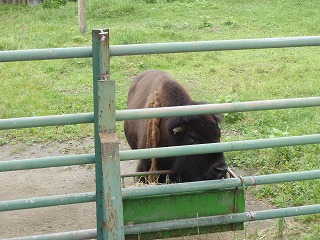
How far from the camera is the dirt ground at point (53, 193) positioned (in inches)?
237

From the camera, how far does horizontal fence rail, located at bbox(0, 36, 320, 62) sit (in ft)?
12.2

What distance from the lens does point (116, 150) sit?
12.1 ft

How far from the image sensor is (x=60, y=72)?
12.4 meters

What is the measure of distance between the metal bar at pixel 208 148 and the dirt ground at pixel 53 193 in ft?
3.59

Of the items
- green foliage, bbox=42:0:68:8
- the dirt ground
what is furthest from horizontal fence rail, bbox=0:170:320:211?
green foliage, bbox=42:0:68:8

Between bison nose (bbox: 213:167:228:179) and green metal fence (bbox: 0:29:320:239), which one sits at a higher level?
green metal fence (bbox: 0:29:320:239)

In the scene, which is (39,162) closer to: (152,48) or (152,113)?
(152,113)

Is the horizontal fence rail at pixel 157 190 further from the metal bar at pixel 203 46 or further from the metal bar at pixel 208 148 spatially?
the metal bar at pixel 203 46

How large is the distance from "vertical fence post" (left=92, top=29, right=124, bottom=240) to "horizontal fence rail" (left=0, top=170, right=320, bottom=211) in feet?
0.83

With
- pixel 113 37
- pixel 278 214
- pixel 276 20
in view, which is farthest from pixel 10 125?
pixel 276 20

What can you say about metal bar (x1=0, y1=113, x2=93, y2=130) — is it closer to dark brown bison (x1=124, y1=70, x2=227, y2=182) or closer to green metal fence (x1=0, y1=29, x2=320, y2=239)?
green metal fence (x1=0, y1=29, x2=320, y2=239)

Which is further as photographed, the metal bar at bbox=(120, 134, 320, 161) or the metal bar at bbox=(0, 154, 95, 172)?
the metal bar at bbox=(120, 134, 320, 161)

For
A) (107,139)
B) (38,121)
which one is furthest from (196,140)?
(38,121)

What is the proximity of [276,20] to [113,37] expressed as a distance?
556cm
